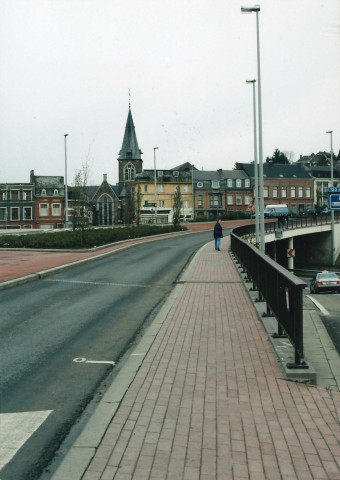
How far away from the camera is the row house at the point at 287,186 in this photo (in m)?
88.9

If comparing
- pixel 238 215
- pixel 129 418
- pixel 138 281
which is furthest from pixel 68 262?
pixel 238 215

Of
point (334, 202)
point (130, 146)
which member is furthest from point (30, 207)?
point (334, 202)

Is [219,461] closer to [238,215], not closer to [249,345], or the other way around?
[249,345]

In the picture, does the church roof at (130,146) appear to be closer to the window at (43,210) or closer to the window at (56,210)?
the window at (56,210)

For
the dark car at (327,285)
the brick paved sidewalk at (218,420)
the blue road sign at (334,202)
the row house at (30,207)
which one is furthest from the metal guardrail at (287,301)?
the row house at (30,207)

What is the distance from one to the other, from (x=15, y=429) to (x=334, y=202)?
1838cm

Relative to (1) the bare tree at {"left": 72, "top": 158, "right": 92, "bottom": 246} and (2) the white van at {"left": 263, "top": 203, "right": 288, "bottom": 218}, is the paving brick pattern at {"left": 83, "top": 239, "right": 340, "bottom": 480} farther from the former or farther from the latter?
(2) the white van at {"left": 263, "top": 203, "right": 288, "bottom": 218}

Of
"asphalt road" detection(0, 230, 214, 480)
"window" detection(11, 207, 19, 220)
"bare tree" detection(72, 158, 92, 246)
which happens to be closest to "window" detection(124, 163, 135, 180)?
"window" detection(11, 207, 19, 220)

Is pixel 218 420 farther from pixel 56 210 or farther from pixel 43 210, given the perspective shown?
pixel 43 210

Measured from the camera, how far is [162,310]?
34.2ft

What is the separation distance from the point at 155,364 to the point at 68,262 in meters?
14.3

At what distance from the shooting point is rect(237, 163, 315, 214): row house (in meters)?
88.9

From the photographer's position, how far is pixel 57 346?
7.83 meters

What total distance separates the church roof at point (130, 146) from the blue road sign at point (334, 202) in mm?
68676
